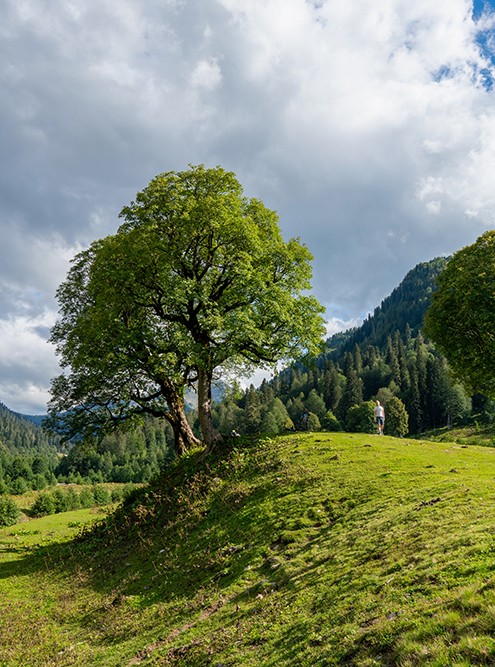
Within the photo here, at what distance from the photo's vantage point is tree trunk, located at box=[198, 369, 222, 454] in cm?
1925

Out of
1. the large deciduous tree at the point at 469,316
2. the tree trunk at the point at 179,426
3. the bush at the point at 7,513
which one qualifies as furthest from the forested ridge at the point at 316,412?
the large deciduous tree at the point at 469,316

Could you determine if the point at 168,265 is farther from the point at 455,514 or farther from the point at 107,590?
the point at 455,514

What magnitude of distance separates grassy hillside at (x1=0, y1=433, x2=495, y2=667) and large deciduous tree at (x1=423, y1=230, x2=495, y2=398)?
6.13 m

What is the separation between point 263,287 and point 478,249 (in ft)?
46.8

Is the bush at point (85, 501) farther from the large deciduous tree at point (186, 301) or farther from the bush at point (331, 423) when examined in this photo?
the bush at point (331, 423)

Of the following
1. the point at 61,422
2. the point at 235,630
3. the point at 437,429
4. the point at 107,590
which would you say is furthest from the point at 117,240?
the point at 437,429

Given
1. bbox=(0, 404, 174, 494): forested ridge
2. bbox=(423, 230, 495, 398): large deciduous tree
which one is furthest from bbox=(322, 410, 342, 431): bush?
bbox=(423, 230, 495, 398): large deciduous tree

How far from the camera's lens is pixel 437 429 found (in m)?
104

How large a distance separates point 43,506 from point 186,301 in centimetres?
4551

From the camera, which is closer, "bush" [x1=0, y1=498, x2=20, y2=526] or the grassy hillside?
the grassy hillside

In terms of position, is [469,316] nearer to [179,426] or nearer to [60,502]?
[179,426]

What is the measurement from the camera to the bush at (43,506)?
45.9m

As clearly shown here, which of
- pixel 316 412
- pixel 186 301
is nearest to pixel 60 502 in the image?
pixel 186 301

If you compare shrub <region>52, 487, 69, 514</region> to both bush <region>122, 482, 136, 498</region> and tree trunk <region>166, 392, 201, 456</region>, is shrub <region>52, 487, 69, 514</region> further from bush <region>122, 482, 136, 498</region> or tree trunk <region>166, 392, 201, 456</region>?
tree trunk <region>166, 392, 201, 456</region>
